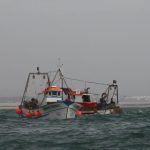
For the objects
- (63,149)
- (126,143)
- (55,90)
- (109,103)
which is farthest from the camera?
(109,103)

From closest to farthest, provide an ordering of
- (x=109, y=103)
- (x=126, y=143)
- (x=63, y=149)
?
(x=63, y=149) < (x=126, y=143) < (x=109, y=103)

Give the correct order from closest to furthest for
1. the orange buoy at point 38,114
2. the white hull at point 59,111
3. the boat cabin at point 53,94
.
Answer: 1. the white hull at point 59,111
2. the orange buoy at point 38,114
3. the boat cabin at point 53,94

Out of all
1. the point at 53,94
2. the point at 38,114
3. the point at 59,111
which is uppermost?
the point at 53,94

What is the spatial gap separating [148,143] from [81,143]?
179 inches

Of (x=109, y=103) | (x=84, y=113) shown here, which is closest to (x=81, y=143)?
(x=84, y=113)

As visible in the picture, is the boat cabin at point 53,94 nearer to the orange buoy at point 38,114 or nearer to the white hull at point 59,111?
the orange buoy at point 38,114

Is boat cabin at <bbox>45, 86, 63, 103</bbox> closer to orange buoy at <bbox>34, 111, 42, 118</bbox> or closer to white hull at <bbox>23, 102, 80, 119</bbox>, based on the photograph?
orange buoy at <bbox>34, 111, 42, 118</bbox>

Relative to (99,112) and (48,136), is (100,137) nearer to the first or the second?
(48,136)

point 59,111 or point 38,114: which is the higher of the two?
point 59,111

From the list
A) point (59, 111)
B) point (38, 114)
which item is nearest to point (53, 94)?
point (38, 114)

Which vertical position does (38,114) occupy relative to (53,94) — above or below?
below

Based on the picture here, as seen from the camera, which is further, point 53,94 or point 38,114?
point 53,94

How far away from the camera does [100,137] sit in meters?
37.9

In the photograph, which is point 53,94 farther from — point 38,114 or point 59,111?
point 59,111
